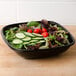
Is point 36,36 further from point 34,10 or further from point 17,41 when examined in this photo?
point 34,10

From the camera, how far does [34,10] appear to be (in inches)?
65.2

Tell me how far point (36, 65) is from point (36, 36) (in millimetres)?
173

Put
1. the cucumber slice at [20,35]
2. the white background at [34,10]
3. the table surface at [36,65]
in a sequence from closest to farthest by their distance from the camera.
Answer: the table surface at [36,65] < the cucumber slice at [20,35] < the white background at [34,10]

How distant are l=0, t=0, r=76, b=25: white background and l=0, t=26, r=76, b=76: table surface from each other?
506mm

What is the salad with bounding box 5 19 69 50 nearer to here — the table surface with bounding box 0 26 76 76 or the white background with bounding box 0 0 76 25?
the table surface with bounding box 0 26 76 76

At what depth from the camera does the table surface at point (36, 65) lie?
1.00m

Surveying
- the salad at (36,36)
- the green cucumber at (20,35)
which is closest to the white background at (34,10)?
the salad at (36,36)

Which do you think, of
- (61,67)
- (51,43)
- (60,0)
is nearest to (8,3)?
(60,0)

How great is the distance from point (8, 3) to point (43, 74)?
29.9 inches

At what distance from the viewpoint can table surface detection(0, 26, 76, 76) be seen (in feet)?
3.29

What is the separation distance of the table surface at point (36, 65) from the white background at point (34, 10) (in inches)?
19.9

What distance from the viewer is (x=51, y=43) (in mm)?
1121

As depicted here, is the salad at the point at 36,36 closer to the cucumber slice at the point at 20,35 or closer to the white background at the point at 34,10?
the cucumber slice at the point at 20,35

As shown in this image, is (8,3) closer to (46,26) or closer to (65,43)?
(46,26)
